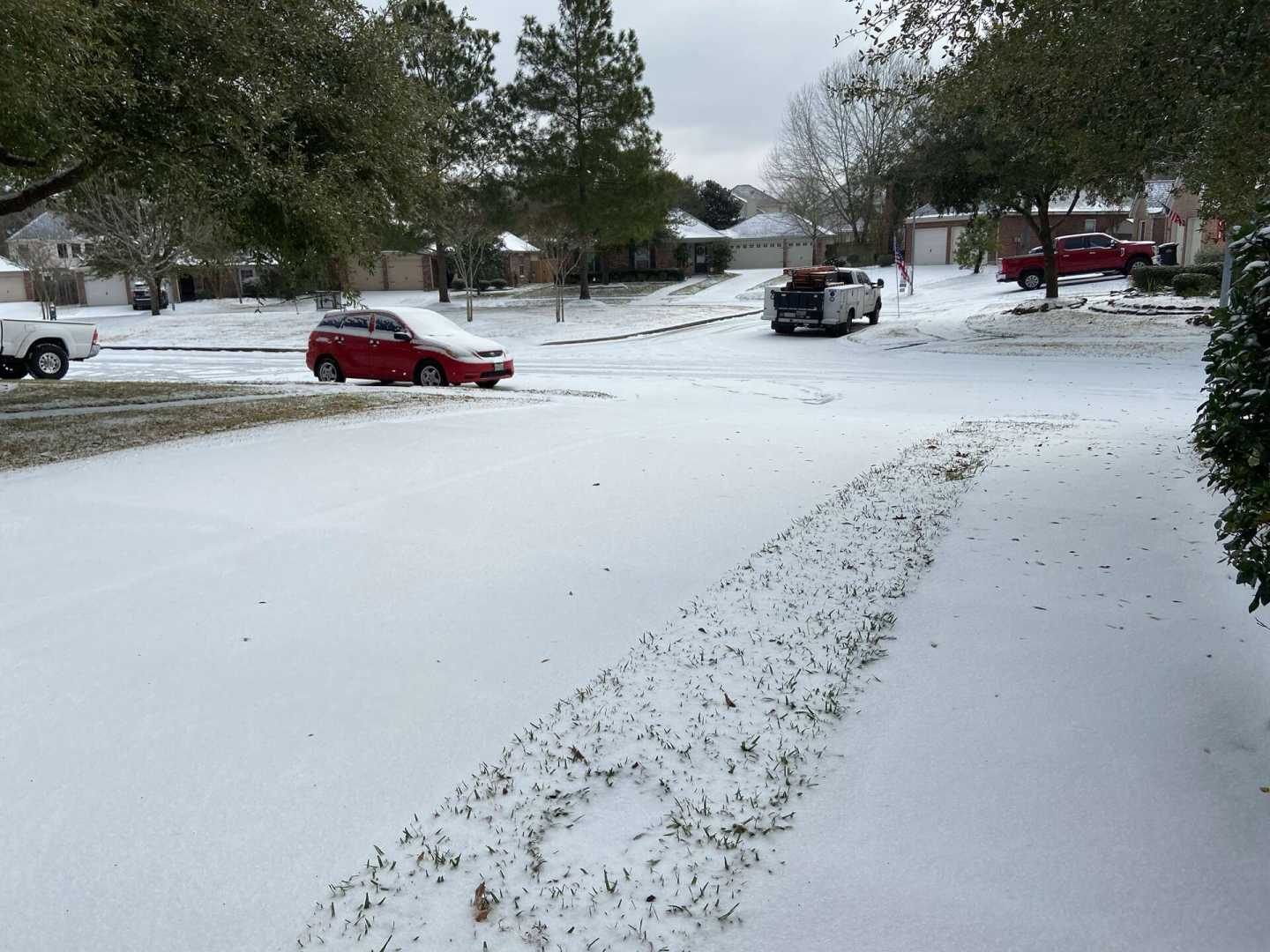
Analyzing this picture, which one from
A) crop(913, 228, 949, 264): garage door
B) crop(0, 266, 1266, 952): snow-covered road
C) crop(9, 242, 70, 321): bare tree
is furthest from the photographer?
crop(913, 228, 949, 264): garage door

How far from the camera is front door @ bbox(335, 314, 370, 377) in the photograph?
1686 cm

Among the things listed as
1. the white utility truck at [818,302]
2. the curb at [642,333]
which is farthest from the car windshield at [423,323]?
the curb at [642,333]

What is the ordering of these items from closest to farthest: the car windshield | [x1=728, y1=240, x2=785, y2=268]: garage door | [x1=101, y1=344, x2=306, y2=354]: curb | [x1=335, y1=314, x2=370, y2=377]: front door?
the car windshield, [x1=335, y1=314, x2=370, y2=377]: front door, [x1=101, y1=344, x2=306, y2=354]: curb, [x1=728, y1=240, x2=785, y2=268]: garage door

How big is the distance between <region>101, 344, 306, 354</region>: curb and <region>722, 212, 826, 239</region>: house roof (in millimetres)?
37278

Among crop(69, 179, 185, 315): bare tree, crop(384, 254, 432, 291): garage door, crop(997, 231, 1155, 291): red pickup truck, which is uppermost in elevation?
crop(69, 179, 185, 315): bare tree

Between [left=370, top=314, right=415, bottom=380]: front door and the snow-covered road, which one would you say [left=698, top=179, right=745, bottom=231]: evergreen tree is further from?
the snow-covered road

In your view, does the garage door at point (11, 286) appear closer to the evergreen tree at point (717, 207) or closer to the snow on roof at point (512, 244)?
the snow on roof at point (512, 244)

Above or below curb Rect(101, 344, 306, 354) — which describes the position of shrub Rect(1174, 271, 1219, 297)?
above

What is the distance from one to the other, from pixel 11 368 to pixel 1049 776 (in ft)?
73.1

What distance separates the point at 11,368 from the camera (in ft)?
64.2

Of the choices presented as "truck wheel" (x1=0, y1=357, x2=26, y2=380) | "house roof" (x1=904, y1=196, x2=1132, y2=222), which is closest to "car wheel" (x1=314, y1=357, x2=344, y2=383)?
"truck wheel" (x1=0, y1=357, x2=26, y2=380)

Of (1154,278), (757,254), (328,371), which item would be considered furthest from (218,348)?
(757,254)

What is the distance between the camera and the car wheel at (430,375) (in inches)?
637

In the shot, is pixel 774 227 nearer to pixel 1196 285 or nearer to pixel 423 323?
pixel 1196 285
